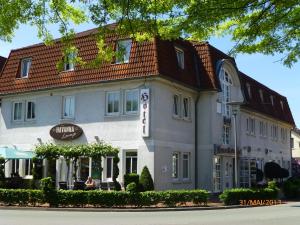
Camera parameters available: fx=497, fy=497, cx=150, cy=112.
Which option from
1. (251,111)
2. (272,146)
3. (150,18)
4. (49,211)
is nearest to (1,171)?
(49,211)

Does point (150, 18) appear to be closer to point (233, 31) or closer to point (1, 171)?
point (233, 31)

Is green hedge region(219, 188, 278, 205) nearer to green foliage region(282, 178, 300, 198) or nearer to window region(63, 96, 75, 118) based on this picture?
green foliage region(282, 178, 300, 198)

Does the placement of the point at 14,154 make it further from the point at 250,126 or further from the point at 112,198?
the point at 250,126

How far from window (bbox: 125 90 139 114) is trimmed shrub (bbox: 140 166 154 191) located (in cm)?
372

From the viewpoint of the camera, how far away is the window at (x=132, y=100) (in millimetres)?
27844

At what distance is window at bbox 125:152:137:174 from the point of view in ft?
90.6

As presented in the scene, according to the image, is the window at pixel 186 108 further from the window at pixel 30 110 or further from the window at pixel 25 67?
the window at pixel 25 67

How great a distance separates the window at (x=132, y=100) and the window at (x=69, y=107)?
4031mm

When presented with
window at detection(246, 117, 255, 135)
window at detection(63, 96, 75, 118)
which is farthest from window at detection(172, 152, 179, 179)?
window at detection(246, 117, 255, 135)

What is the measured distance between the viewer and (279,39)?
30.4 feet

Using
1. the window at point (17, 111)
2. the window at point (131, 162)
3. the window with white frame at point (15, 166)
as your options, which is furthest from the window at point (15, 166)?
the window at point (131, 162)

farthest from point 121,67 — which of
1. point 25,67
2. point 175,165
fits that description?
point 25,67

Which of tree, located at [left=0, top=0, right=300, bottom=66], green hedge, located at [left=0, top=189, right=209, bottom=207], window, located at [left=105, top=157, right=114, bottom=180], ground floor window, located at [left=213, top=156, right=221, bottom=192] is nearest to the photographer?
tree, located at [left=0, top=0, right=300, bottom=66]

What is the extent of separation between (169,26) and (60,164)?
23.0 metres
